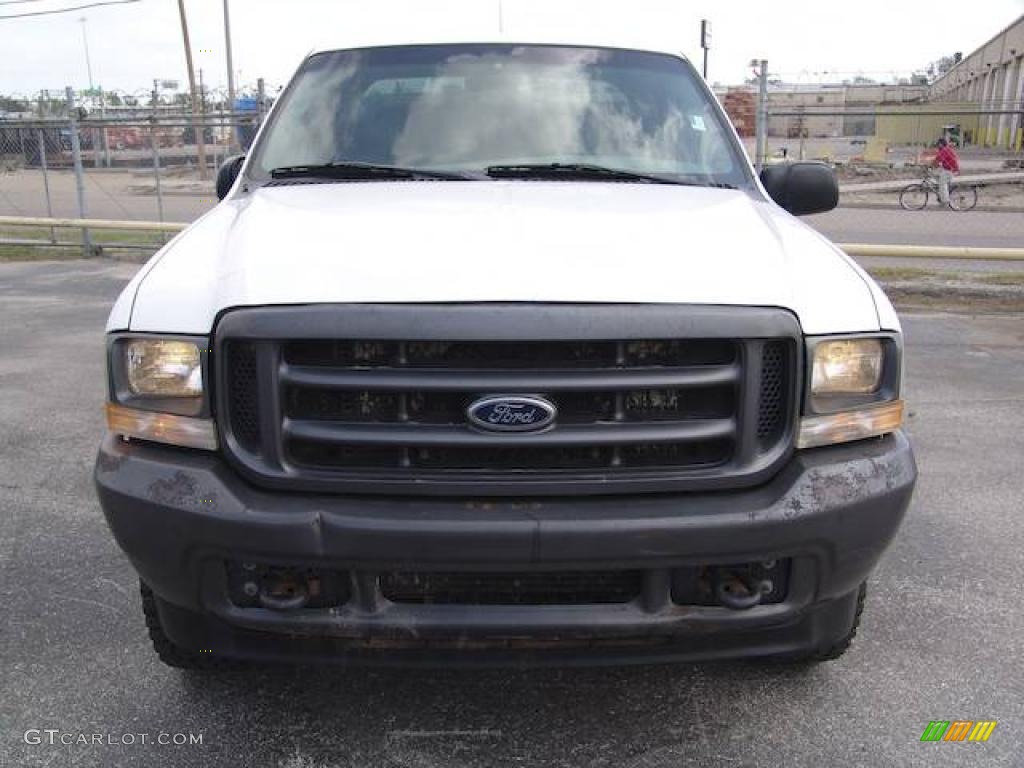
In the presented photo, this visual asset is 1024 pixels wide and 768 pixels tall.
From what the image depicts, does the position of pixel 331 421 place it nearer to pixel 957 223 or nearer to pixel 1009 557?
pixel 1009 557

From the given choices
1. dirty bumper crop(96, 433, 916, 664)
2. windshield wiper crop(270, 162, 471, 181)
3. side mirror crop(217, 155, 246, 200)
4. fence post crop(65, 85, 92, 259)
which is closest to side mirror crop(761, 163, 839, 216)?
windshield wiper crop(270, 162, 471, 181)

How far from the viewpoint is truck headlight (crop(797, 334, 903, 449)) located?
227cm

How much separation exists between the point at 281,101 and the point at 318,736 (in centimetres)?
253

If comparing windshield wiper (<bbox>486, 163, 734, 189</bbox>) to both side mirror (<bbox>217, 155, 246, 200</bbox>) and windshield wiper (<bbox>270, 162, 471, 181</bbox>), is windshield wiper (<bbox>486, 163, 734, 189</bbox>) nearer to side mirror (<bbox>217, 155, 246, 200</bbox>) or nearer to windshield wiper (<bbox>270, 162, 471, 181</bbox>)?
windshield wiper (<bbox>270, 162, 471, 181</bbox>)

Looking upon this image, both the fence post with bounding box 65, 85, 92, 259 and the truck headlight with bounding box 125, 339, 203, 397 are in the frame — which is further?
the fence post with bounding box 65, 85, 92, 259

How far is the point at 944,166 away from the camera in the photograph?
64.0ft

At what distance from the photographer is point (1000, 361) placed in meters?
7.02

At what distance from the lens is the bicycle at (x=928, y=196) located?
2030 cm

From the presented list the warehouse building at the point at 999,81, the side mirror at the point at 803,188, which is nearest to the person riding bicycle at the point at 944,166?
the side mirror at the point at 803,188

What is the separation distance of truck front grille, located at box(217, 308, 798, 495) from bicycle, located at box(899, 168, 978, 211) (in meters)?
19.9

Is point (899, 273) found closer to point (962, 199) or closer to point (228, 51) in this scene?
point (962, 199)

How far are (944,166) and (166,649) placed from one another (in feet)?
66.7

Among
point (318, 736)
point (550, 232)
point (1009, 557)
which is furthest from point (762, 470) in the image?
point (1009, 557)

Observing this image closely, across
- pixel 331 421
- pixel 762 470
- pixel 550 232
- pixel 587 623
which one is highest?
pixel 550 232
